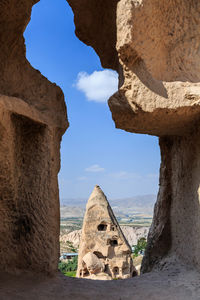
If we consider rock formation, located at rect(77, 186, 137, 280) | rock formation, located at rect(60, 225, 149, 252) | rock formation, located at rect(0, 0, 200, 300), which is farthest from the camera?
rock formation, located at rect(60, 225, 149, 252)

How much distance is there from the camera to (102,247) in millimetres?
7473

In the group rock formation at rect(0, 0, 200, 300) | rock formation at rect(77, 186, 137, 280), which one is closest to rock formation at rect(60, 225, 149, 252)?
rock formation at rect(77, 186, 137, 280)

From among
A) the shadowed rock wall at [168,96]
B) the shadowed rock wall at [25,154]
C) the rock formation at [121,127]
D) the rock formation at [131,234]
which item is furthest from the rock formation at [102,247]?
the rock formation at [131,234]

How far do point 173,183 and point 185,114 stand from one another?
1.28 m

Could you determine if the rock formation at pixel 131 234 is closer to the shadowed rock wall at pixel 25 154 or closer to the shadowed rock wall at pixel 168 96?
the shadowed rock wall at pixel 168 96

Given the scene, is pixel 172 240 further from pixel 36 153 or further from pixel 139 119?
pixel 36 153

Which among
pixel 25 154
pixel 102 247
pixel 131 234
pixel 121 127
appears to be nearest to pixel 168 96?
pixel 121 127

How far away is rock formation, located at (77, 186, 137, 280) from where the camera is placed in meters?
7.32

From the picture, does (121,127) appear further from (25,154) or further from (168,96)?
(25,154)

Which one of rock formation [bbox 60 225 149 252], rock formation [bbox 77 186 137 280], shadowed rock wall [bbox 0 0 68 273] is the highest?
shadowed rock wall [bbox 0 0 68 273]

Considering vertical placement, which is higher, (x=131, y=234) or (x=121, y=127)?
(x=121, y=127)

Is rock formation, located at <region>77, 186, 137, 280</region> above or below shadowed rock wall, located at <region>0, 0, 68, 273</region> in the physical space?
below

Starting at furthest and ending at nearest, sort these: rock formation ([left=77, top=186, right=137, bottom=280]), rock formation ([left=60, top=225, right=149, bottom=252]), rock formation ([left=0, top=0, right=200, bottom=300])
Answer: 1. rock formation ([left=60, top=225, right=149, bottom=252])
2. rock formation ([left=77, top=186, right=137, bottom=280])
3. rock formation ([left=0, top=0, right=200, bottom=300])

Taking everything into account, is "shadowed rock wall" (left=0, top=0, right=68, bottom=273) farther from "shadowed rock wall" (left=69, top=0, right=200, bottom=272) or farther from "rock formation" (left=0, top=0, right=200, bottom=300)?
"shadowed rock wall" (left=69, top=0, right=200, bottom=272)
